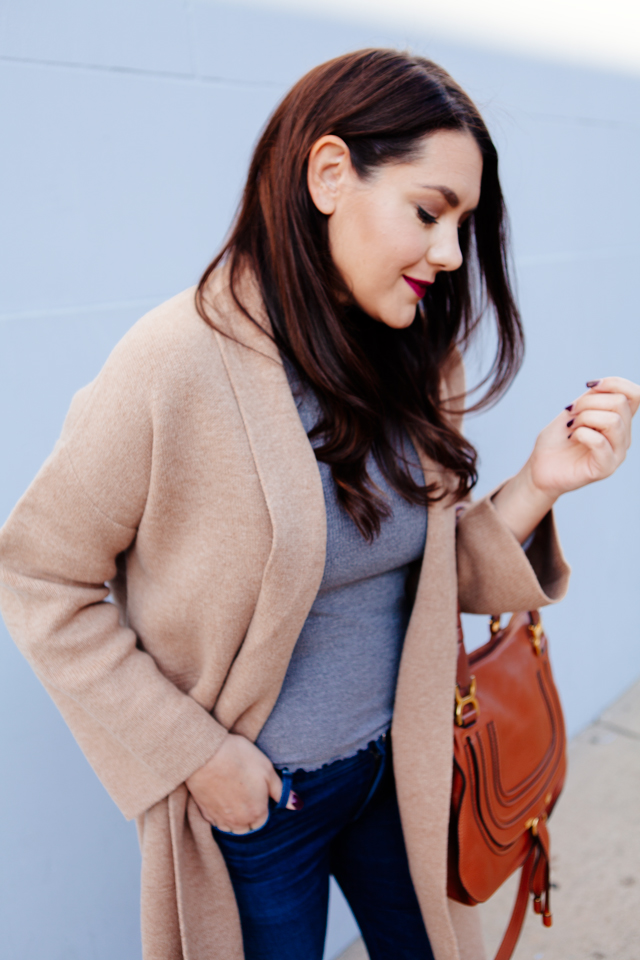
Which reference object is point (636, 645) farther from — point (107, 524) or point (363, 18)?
point (107, 524)

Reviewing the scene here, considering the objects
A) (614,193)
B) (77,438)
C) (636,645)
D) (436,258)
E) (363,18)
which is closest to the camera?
(77,438)

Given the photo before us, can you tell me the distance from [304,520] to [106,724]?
414 mm

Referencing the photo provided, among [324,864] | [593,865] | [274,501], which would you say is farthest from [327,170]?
[593,865]

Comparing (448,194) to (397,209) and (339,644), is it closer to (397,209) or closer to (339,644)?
(397,209)

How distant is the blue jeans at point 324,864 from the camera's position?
1186 mm

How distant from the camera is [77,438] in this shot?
39.6 inches

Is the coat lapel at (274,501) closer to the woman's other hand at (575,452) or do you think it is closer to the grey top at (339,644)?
the grey top at (339,644)

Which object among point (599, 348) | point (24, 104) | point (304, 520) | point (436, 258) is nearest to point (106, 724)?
point (304, 520)

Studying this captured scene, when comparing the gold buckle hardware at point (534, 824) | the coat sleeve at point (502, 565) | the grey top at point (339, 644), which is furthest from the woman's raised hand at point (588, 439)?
the gold buckle hardware at point (534, 824)

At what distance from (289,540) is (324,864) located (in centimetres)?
64

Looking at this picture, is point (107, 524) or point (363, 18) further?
point (363, 18)

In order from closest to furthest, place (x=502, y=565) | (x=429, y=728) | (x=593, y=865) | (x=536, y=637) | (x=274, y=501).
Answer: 1. (x=274, y=501)
2. (x=429, y=728)
3. (x=502, y=565)
4. (x=536, y=637)
5. (x=593, y=865)

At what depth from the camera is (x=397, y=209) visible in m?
1.09

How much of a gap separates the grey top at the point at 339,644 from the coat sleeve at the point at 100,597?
0.13 metres
